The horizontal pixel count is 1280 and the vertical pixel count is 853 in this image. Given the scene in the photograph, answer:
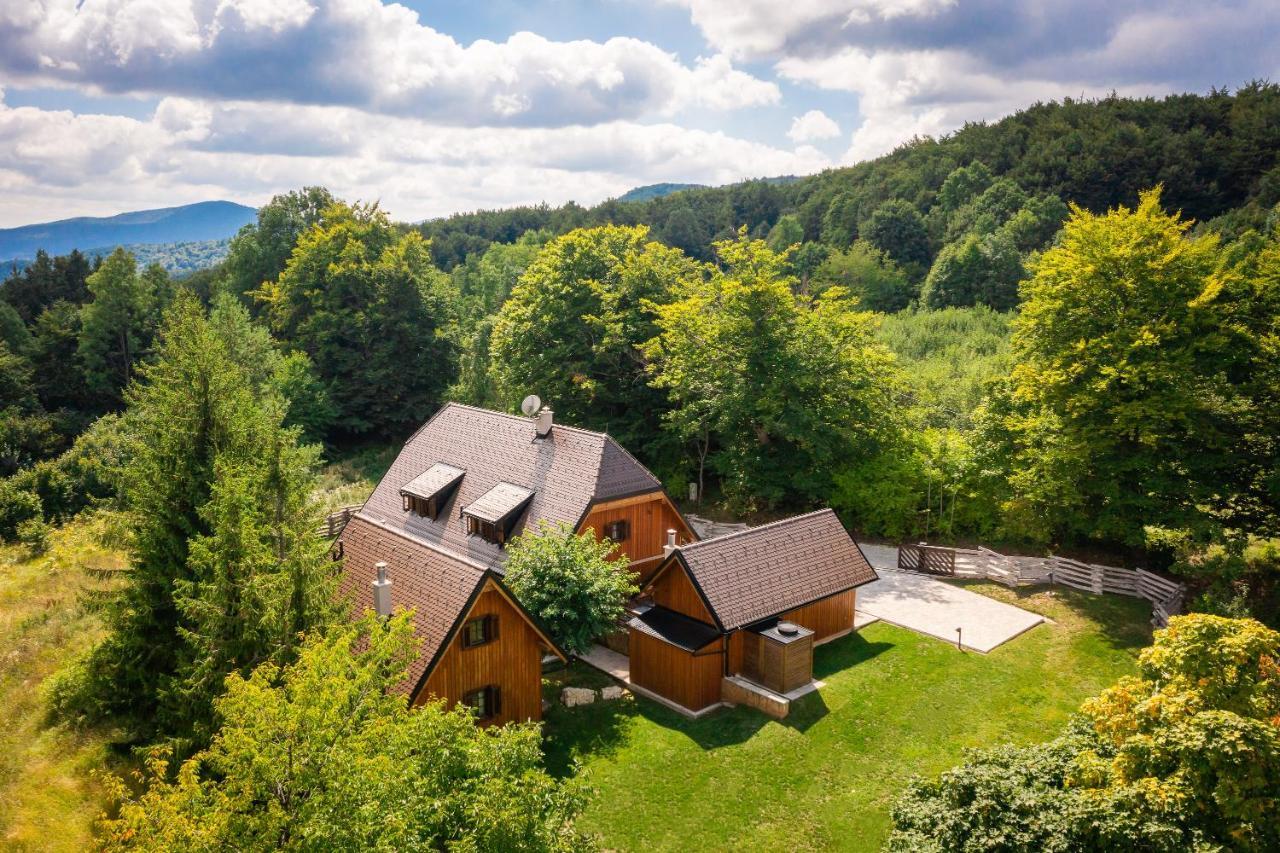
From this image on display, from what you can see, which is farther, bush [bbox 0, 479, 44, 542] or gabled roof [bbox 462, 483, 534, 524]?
bush [bbox 0, 479, 44, 542]

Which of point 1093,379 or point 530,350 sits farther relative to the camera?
point 530,350

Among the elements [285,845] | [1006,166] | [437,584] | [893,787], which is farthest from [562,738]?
[1006,166]

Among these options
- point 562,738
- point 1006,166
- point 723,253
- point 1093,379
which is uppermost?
point 1006,166

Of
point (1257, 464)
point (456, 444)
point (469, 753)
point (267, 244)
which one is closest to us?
point (469, 753)

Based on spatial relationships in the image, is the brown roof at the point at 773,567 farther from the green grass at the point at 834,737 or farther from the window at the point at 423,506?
the window at the point at 423,506

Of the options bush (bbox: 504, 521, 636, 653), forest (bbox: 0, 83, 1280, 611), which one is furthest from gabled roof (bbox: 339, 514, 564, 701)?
forest (bbox: 0, 83, 1280, 611)

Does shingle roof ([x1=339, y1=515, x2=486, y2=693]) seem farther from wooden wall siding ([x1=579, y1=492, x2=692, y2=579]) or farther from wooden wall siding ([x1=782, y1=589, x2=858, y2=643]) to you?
wooden wall siding ([x1=782, y1=589, x2=858, y2=643])

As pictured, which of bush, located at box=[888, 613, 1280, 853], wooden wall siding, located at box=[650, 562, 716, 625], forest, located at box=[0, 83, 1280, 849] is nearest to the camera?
bush, located at box=[888, 613, 1280, 853]

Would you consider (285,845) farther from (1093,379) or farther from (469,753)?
(1093,379)
